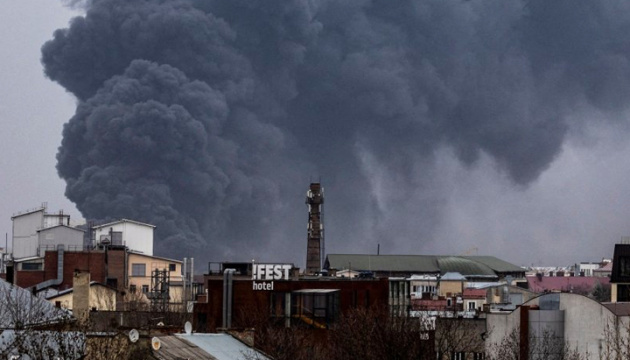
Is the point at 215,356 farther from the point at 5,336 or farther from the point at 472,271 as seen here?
the point at 472,271

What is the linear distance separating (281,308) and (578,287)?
334 feet

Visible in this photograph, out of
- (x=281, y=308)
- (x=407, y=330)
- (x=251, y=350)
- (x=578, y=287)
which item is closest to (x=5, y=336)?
(x=251, y=350)

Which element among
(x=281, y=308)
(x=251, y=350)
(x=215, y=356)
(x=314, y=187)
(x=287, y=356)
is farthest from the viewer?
(x=314, y=187)

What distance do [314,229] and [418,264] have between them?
1373 inches

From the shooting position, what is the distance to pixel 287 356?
58.3 m

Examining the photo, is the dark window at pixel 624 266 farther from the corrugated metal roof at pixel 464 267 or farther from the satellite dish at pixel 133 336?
the corrugated metal roof at pixel 464 267

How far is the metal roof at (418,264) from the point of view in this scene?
182 meters

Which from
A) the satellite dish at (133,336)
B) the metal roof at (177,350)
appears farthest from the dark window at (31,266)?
the satellite dish at (133,336)

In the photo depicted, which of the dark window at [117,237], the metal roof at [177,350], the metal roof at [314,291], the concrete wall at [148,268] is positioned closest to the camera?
the metal roof at [177,350]

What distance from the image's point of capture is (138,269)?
119750mm

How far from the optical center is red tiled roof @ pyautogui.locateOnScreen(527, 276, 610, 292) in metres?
174

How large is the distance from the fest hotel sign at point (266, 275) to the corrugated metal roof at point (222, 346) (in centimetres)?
2841

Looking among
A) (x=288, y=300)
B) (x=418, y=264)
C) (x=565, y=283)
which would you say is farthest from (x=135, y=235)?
(x=565, y=283)

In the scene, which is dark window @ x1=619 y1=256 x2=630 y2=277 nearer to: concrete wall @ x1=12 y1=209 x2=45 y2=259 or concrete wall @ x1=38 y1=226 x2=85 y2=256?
concrete wall @ x1=38 y1=226 x2=85 y2=256
